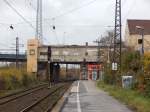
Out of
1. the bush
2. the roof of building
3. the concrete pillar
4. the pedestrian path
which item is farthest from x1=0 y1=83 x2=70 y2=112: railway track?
the roof of building

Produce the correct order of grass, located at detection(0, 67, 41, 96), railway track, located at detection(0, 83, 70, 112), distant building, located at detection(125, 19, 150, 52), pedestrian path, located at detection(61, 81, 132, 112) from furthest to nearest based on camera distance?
distant building, located at detection(125, 19, 150, 52) < grass, located at detection(0, 67, 41, 96) < railway track, located at detection(0, 83, 70, 112) < pedestrian path, located at detection(61, 81, 132, 112)

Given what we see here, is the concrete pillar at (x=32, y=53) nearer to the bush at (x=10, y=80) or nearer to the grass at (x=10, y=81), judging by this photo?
the bush at (x=10, y=80)

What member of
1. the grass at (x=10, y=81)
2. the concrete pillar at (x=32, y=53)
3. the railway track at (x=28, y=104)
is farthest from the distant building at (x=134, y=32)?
the railway track at (x=28, y=104)

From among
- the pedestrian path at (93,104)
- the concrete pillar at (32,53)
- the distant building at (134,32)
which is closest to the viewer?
the pedestrian path at (93,104)

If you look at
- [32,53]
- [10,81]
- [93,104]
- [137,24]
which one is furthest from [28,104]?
[137,24]

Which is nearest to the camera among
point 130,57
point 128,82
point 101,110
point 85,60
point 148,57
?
point 101,110

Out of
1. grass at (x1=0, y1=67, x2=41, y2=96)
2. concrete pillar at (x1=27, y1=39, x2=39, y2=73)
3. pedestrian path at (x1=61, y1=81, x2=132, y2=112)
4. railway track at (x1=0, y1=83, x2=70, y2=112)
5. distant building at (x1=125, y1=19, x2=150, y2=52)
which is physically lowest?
railway track at (x1=0, y1=83, x2=70, y2=112)

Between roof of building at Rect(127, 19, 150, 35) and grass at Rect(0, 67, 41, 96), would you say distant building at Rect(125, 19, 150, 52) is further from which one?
grass at Rect(0, 67, 41, 96)

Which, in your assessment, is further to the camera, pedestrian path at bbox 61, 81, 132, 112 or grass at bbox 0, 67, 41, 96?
grass at bbox 0, 67, 41, 96

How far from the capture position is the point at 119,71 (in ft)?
195

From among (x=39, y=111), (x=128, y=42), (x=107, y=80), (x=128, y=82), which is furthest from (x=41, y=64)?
(x=39, y=111)

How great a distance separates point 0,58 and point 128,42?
36.0 metres

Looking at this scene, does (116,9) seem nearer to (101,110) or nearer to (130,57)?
(130,57)

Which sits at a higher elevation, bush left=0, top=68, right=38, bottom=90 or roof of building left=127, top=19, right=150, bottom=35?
roof of building left=127, top=19, right=150, bottom=35
